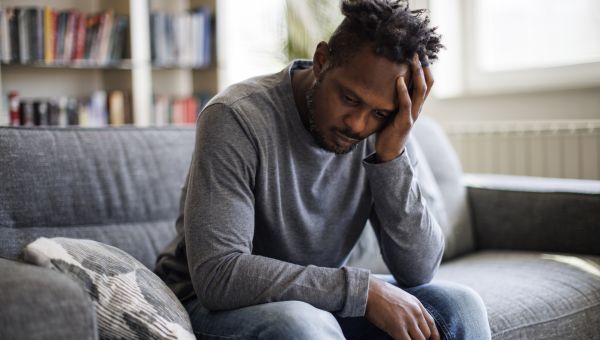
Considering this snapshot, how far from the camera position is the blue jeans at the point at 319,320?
0.97m

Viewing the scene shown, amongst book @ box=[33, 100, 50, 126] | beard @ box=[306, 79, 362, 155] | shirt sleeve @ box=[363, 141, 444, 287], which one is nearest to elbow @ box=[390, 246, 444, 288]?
shirt sleeve @ box=[363, 141, 444, 287]

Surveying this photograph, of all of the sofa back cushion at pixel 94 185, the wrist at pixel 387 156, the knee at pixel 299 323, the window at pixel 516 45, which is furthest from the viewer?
the window at pixel 516 45

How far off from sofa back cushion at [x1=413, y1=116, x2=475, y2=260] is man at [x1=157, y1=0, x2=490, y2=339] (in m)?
0.60

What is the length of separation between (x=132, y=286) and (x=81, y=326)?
0.21m

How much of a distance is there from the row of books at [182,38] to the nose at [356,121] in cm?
257

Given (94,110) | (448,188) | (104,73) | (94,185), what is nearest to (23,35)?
(94,110)

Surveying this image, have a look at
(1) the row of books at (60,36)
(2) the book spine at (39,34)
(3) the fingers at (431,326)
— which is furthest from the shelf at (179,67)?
(3) the fingers at (431,326)

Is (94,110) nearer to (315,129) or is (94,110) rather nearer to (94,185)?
(94,185)

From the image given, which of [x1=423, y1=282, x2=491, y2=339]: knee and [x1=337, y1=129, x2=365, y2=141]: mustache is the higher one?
[x1=337, y1=129, x2=365, y2=141]: mustache

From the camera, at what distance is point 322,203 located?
51.5 inches

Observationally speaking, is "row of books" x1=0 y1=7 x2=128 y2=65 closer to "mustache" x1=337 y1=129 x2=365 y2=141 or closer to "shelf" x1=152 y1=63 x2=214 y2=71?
"shelf" x1=152 y1=63 x2=214 y2=71

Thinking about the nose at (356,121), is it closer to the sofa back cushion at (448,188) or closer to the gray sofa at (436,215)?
the gray sofa at (436,215)

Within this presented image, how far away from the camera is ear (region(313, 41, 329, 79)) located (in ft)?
4.04

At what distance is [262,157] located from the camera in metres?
1.18
